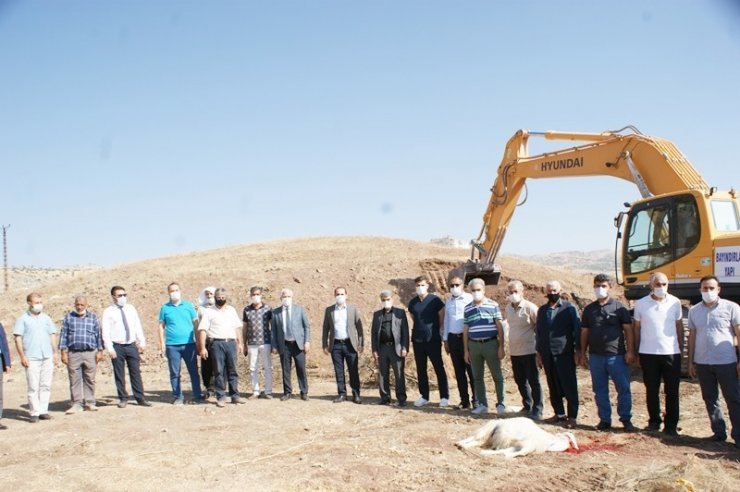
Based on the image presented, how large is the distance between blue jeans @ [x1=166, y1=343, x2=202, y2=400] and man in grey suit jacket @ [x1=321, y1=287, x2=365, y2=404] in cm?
218

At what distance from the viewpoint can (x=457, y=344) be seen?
1046 cm

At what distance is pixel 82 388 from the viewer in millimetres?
10812

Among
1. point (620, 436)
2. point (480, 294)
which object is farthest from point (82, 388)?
point (620, 436)

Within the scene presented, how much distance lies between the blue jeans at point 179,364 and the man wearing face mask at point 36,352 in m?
1.76

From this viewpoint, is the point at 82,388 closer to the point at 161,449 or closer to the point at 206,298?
the point at 206,298

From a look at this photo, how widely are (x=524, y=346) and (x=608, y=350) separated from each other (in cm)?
128

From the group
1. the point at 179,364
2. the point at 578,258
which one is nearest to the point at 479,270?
the point at 179,364

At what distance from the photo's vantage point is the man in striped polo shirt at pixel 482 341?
32.4 feet

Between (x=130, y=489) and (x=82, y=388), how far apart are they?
4551mm

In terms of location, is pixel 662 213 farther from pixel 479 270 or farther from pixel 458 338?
pixel 479 270

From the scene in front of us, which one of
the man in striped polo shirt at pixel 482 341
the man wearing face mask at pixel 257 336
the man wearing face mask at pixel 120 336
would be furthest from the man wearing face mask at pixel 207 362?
the man in striped polo shirt at pixel 482 341

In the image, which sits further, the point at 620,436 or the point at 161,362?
the point at 161,362

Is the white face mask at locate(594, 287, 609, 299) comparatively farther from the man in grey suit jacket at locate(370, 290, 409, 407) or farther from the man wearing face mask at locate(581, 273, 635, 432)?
the man in grey suit jacket at locate(370, 290, 409, 407)

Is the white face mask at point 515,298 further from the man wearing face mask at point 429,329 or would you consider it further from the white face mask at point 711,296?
the white face mask at point 711,296
